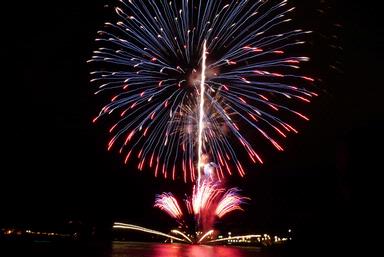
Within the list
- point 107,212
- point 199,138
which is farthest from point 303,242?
point 107,212

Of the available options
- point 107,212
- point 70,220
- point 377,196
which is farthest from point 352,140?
point 107,212

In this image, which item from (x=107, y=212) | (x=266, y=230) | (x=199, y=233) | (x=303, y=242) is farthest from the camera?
(x=266, y=230)

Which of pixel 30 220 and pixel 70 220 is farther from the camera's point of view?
pixel 70 220

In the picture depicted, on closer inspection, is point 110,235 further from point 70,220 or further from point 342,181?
point 342,181

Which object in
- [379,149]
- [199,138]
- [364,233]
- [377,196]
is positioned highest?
[199,138]

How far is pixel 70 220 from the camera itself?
49.7 m

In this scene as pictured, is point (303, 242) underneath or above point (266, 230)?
underneath

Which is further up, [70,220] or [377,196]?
[70,220]

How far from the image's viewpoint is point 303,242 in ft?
46.2

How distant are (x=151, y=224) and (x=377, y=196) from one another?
5297cm

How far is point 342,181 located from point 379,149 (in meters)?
1.43

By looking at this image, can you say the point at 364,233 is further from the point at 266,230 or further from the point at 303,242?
the point at 266,230

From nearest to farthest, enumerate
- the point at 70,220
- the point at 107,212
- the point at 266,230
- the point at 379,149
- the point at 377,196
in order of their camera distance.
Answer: the point at 377,196 < the point at 379,149 < the point at 70,220 < the point at 107,212 < the point at 266,230

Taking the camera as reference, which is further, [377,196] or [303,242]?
[303,242]
